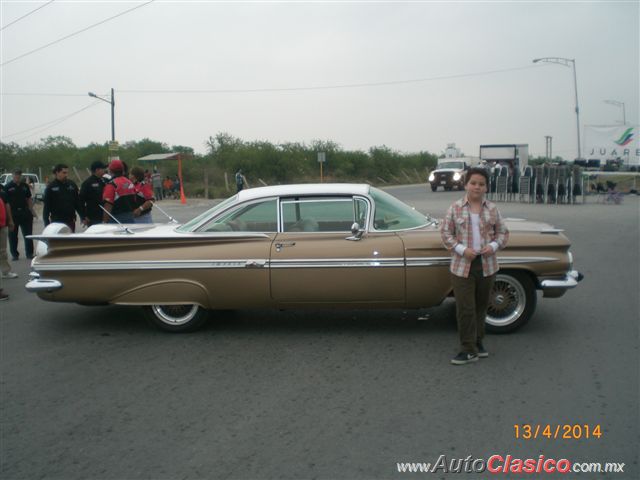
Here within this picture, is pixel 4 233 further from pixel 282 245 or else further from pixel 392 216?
pixel 392 216

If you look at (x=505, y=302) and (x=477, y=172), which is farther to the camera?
(x=505, y=302)

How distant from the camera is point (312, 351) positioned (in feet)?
18.3

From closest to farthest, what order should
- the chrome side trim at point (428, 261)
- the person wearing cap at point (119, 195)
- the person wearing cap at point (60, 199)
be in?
the chrome side trim at point (428, 261), the person wearing cap at point (119, 195), the person wearing cap at point (60, 199)

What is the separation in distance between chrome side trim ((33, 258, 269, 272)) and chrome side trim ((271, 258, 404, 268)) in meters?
0.19

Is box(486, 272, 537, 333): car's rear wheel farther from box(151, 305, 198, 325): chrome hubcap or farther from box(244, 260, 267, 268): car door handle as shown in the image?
box(151, 305, 198, 325): chrome hubcap

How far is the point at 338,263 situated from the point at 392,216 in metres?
0.83

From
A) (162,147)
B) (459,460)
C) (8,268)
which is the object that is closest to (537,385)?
(459,460)

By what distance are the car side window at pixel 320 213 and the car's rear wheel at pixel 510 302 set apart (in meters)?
1.52

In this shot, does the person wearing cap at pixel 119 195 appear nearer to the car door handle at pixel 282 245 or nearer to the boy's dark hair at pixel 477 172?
the car door handle at pixel 282 245

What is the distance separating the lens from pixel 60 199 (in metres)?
9.95

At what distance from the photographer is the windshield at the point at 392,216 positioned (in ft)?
19.9

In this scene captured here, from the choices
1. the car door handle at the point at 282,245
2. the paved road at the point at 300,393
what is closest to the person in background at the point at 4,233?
the paved road at the point at 300,393

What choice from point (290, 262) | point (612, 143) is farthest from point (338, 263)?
point (612, 143)

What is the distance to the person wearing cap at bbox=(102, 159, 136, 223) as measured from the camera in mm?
8352
